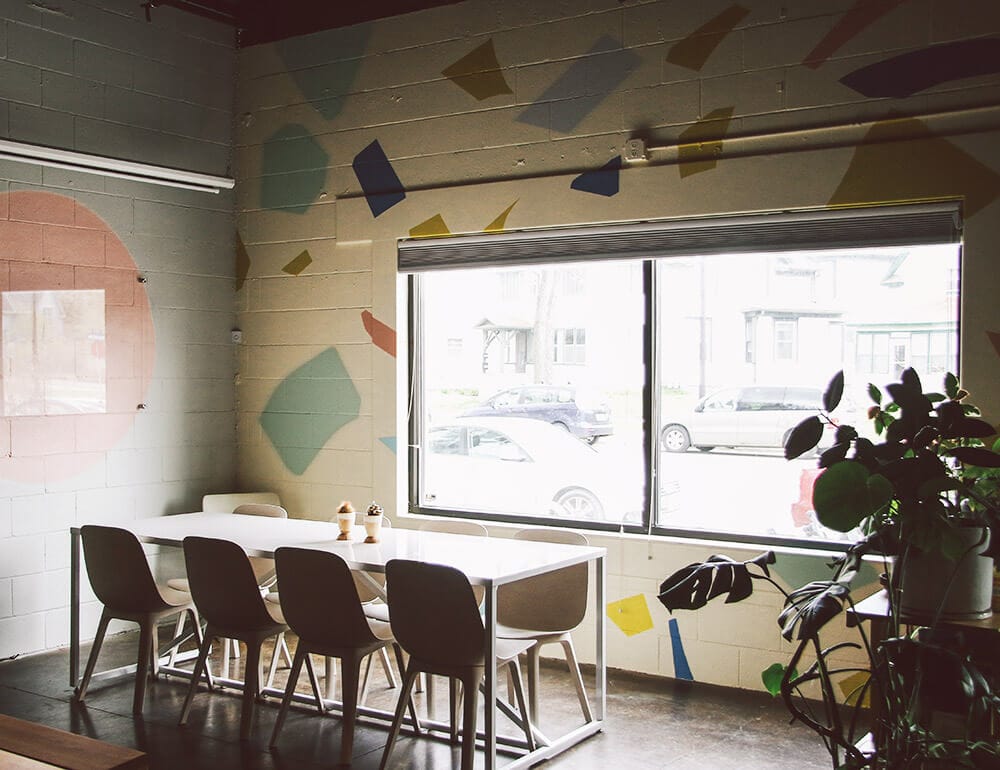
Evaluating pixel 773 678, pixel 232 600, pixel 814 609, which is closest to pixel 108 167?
pixel 232 600

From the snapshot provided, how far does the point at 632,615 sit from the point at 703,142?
2.35m

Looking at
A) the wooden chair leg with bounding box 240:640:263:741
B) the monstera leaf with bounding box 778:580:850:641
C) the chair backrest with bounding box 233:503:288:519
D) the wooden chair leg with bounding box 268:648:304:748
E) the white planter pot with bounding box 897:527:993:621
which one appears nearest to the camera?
the monstera leaf with bounding box 778:580:850:641

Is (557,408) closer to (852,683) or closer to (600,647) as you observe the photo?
(600,647)

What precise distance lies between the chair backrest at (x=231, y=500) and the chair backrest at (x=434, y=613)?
275cm

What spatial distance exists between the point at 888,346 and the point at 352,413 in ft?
10.0

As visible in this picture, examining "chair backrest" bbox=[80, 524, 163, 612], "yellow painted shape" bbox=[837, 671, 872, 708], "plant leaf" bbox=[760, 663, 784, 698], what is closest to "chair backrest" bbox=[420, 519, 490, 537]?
"chair backrest" bbox=[80, 524, 163, 612]

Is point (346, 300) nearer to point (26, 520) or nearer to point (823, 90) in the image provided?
point (26, 520)

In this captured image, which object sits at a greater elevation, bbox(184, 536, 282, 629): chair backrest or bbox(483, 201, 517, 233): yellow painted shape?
bbox(483, 201, 517, 233): yellow painted shape

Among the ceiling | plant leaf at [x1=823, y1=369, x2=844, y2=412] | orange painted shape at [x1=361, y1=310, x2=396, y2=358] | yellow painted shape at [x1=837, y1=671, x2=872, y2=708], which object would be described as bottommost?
yellow painted shape at [x1=837, y1=671, x2=872, y2=708]

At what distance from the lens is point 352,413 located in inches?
247

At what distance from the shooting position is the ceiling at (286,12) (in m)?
6.13

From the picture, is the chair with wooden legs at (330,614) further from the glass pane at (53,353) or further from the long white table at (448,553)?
the glass pane at (53,353)

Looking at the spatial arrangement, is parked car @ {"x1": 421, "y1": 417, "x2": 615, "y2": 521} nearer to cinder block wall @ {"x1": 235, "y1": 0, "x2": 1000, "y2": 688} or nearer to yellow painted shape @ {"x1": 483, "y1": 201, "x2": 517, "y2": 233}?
cinder block wall @ {"x1": 235, "y1": 0, "x2": 1000, "y2": 688}

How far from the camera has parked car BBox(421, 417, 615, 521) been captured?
563 centimetres
